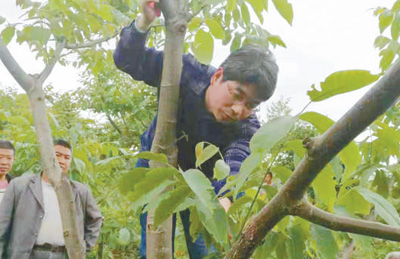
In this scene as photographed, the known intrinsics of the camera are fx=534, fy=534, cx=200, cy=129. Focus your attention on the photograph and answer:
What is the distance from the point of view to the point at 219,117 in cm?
123

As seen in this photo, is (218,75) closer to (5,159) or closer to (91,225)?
(91,225)

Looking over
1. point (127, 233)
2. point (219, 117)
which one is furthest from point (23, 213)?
point (219, 117)

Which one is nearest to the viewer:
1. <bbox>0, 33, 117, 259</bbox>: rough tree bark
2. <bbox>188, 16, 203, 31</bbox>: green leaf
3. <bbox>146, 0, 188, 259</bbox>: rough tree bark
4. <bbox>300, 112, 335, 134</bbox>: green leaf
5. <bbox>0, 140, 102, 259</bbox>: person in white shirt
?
<bbox>300, 112, 335, 134</bbox>: green leaf

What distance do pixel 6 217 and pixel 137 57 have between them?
5.49 ft

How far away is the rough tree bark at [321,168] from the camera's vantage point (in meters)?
0.31

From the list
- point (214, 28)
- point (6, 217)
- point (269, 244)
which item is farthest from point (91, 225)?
point (269, 244)

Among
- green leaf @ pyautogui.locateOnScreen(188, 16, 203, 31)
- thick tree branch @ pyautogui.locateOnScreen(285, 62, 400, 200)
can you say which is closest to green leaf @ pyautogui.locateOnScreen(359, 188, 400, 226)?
thick tree branch @ pyautogui.locateOnScreen(285, 62, 400, 200)

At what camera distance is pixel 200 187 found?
49 centimetres

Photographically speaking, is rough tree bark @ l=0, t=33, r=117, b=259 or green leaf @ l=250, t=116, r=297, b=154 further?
rough tree bark @ l=0, t=33, r=117, b=259

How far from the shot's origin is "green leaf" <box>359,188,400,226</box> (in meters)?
0.46

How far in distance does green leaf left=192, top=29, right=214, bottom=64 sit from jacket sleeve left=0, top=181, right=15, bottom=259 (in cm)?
194

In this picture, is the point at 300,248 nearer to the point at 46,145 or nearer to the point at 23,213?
the point at 46,145

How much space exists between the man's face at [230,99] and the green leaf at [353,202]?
0.67m

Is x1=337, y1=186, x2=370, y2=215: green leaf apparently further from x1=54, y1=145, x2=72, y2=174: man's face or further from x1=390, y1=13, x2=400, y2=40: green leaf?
x1=54, y1=145, x2=72, y2=174: man's face
